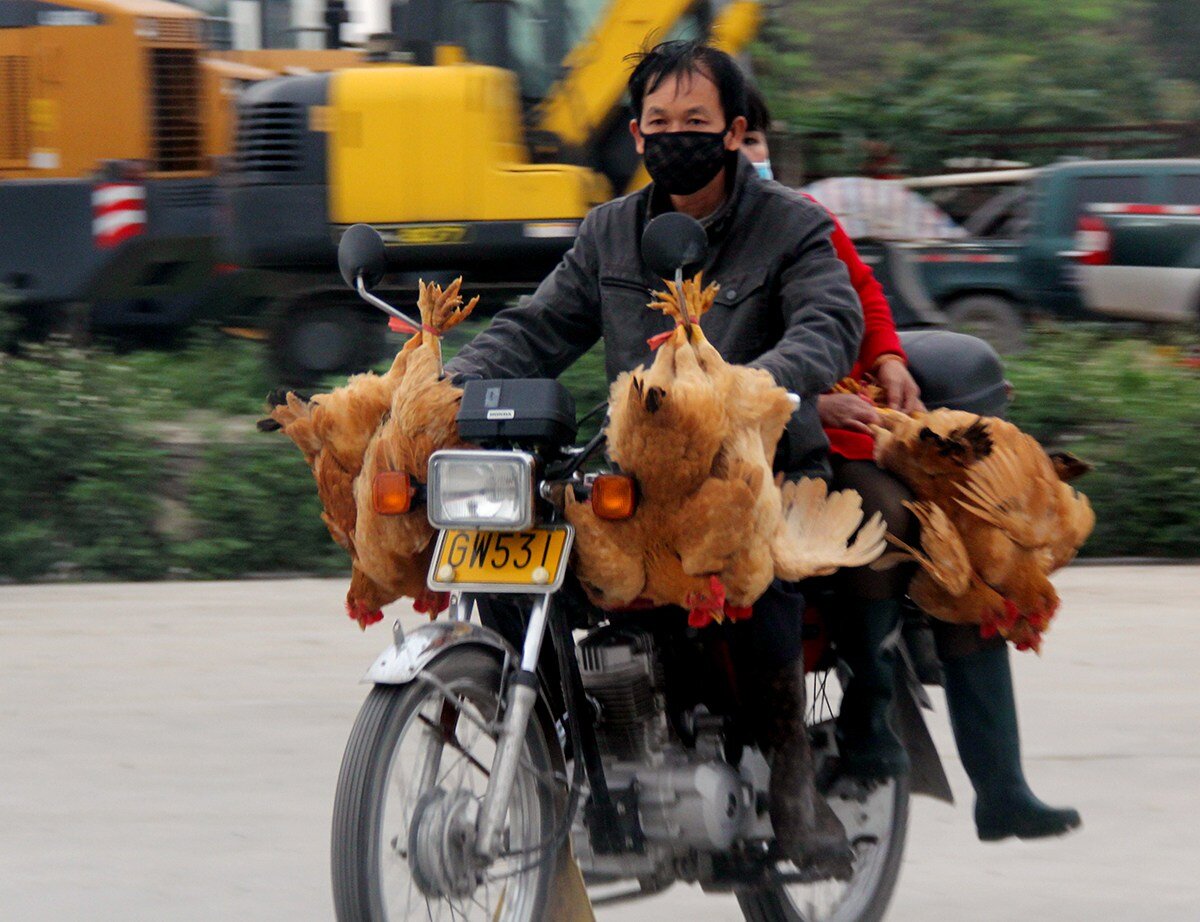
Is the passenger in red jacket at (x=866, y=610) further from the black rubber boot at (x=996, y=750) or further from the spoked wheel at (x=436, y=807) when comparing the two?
the spoked wheel at (x=436, y=807)

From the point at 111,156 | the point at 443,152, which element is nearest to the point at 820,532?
the point at 443,152

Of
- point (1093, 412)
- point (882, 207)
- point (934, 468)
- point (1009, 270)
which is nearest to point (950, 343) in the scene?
point (934, 468)

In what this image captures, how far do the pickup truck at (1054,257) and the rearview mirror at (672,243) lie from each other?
1071 cm

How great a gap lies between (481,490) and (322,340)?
8.06m

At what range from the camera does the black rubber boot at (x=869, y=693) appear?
3.70m

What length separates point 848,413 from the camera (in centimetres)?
370

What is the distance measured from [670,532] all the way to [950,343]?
1129 millimetres

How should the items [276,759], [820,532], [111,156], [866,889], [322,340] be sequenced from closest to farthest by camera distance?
[820,532], [866,889], [276,759], [322,340], [111,156]

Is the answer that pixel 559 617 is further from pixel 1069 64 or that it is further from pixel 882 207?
pixel 1069 64

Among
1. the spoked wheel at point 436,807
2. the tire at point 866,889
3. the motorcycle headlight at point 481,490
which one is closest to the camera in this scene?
the spoked wheel at point 436,807

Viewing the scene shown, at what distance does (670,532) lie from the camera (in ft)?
10.4

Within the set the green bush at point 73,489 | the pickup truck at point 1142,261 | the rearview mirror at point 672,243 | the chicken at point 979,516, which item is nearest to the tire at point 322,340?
the green bush at point 73,489

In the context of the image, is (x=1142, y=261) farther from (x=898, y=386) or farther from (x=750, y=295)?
(x=750, y=295)

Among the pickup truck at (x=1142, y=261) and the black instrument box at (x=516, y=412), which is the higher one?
the black instrument box at (x=516, y=412)
